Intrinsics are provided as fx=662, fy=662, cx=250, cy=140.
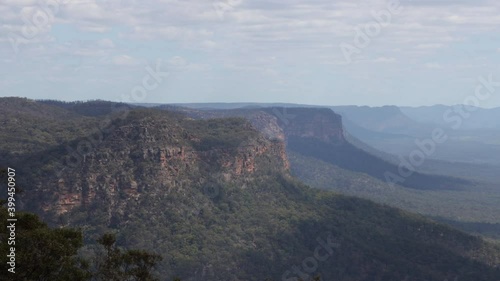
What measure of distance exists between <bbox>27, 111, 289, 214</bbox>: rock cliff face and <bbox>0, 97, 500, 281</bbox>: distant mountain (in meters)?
0.11

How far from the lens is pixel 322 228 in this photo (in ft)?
255

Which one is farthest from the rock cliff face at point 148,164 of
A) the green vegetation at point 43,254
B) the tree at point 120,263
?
the green vegetation at point 43,254

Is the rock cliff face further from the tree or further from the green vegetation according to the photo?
the green vegetation

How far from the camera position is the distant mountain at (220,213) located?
60.8 meters

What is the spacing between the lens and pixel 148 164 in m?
66.7

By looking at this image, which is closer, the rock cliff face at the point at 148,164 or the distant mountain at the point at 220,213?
the rock cliff face at the point at 148,164

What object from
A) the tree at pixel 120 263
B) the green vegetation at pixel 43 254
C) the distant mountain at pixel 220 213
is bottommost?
the distant mountain at pixel 220 213

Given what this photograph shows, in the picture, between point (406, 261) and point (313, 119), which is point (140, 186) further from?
point (313, 119)

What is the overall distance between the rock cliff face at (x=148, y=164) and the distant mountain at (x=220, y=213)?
0.36ft

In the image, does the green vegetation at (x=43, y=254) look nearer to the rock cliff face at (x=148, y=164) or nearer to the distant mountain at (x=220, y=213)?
the distant mountain at (x=220, y=213)

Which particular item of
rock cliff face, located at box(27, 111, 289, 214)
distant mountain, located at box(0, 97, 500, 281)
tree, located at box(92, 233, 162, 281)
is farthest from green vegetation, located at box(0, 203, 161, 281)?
rock cliff face, located at box(27, 111, 289, 214)

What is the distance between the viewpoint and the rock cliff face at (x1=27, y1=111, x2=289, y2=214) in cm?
6044

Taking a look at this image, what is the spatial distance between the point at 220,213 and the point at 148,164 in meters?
11.5

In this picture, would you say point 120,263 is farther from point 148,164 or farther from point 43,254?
point 148,164
